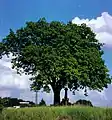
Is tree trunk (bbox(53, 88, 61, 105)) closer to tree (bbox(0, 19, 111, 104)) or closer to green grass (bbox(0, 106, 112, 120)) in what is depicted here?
tree (bbox(0, 19, 111, 104))

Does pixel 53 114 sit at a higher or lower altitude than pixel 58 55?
lower

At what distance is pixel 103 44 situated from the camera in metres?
58.0

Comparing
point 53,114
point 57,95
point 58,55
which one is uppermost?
point 58,55

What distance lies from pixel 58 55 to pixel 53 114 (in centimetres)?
2156

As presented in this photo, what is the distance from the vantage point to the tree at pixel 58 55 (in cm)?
5088

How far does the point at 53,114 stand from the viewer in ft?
101

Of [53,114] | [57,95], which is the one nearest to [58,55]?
[57,95]

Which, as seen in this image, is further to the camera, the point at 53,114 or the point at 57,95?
the point at 57,95


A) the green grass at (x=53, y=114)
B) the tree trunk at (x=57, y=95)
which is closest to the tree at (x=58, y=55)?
the tree trunk at (x=57, y=95)

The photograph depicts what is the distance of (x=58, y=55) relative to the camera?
51906 mm

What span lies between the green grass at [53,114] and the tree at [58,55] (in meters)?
18.2

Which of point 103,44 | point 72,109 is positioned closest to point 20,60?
point 103,44

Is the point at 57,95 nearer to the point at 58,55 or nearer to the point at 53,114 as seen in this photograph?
the point at 58,55

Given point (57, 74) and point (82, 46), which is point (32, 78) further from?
point (82, 46)
